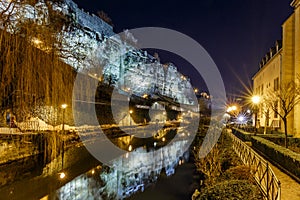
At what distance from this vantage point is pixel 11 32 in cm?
851

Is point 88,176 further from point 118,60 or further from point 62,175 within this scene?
point 118,60

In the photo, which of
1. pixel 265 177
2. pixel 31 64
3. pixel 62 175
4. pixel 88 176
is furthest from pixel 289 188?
pixel 62 175

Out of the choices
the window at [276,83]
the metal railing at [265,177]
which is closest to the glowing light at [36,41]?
the metal railing at [265,177]

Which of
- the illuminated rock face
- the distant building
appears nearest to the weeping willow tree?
the distant building

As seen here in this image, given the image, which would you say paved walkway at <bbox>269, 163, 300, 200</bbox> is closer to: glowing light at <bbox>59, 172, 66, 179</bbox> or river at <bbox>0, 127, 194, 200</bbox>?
river at <bbox>0, 127, 194, 200</bbox>

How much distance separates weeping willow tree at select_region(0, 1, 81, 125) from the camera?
850cm

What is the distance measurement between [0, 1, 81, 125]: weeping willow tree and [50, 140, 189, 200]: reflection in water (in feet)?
11.4

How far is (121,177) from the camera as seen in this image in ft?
40.9

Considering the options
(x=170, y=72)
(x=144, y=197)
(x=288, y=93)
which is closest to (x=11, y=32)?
(x=144, y=197)

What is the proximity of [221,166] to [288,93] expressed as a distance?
8.57 m

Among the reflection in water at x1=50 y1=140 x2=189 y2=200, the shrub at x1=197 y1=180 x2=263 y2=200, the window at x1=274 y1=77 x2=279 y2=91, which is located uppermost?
the window at x1=274 y1=77 x2=279 y2=91

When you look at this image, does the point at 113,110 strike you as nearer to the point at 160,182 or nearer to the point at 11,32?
the point at 160,182

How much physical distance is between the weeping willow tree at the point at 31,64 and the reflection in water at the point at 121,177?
3.47m

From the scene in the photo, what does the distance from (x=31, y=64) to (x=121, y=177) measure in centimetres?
645
